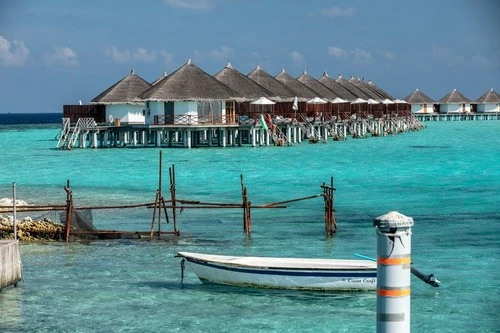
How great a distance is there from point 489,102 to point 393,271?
11935cm

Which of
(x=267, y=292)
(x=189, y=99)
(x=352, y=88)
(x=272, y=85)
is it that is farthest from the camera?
(x=352, y=88)

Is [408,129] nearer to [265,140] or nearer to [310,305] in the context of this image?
[265,140]

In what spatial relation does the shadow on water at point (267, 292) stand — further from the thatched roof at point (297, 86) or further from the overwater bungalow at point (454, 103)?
the overwater bungalow at point (454, 103)

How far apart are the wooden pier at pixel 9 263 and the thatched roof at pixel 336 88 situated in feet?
197

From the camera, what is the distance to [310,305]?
14.4 metres

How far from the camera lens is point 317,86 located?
7156 centimetres

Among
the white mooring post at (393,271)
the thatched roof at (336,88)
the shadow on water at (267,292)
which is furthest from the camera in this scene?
the thatched roof at (336,88)

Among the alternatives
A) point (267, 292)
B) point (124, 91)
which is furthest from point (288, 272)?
point (124, 91)

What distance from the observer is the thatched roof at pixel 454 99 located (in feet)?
393

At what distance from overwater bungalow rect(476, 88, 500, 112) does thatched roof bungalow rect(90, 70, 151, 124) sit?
73.1 m

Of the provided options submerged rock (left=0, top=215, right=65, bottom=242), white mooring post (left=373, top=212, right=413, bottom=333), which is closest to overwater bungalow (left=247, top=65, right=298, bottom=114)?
submerged rock (left=0, top=215, right=65, bottom=242)

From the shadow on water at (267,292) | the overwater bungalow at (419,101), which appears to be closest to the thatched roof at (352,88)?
the overwater bungalow at (419,101)

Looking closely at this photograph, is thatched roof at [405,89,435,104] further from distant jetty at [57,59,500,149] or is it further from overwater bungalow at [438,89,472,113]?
distant jetty at [57,59,500,149]

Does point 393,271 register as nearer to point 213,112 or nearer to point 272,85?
point 213,112
